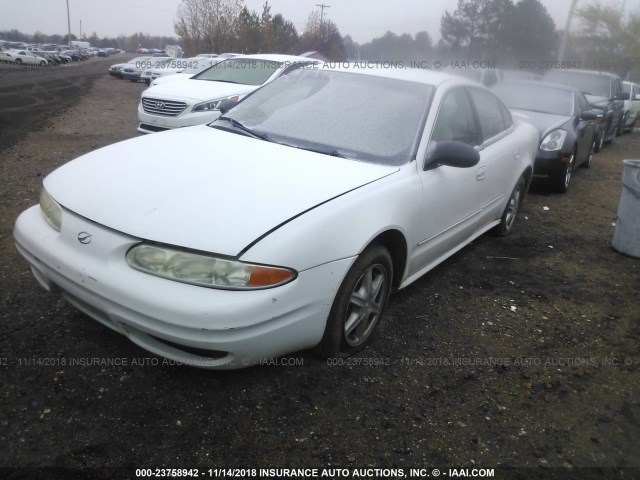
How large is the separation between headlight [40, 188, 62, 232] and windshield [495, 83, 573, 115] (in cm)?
638

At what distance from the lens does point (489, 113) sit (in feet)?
13.9

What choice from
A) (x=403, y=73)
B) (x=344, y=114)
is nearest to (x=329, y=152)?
(x=344, y=114)

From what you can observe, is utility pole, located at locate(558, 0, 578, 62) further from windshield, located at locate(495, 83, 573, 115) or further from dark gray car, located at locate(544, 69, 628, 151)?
windshield, located at locate(495, 83, 573, 115)

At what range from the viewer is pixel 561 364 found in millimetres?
3002

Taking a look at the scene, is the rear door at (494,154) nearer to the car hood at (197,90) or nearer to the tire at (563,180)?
the tire at (563,180)

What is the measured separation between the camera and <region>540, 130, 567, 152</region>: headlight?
6641 millimetres

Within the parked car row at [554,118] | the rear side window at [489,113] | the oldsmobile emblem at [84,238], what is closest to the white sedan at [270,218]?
the oldsmobile emblem at [84,238]

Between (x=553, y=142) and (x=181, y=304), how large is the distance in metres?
6.04

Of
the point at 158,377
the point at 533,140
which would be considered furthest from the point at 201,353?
the point at 533,140

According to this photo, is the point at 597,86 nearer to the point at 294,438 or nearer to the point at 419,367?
the point at 419,367

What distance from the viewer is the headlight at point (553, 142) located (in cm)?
664

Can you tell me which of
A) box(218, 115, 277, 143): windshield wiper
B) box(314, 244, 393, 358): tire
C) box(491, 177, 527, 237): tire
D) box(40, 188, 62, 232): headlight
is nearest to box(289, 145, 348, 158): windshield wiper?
box(218, 115, 277, 143): windshield wiper

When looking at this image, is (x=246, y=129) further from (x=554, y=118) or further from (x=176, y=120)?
(x=554, y=118)

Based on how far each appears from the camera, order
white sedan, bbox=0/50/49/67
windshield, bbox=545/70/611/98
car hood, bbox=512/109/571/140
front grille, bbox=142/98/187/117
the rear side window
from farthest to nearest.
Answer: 1. white sedan, bbox=0/50/49/67
2. windshield, bbox=545/70/611/98
3. front grille, bbox=142/98/187/117
4. car hood, bbox=512/109/571/140
5. the rear side window
